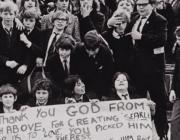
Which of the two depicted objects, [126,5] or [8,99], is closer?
[8,99]

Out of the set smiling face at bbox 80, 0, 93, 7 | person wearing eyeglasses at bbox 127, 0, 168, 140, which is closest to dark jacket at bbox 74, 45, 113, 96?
person wearing eyeglasses at bbox 127, 0, 168, 140

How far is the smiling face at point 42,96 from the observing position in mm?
4551

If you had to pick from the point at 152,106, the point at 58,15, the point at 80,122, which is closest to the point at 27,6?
the point at 58,15

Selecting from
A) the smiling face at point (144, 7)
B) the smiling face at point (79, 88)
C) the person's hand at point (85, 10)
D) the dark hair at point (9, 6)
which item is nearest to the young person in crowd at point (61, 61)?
the smiling face at point (79, 88)

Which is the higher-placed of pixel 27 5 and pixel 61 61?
pixel 27 5

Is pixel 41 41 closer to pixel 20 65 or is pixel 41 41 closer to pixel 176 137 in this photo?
pixel 20 65

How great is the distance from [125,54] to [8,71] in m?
0.97

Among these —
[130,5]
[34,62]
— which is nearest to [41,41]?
[34,62]

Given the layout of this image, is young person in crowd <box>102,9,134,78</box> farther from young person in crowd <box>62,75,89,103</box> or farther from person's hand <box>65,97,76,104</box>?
person's hand <box>65,97,76,104</box>

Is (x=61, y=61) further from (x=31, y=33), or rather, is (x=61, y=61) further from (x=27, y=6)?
(x=27, y=6)

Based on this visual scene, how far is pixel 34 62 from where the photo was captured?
460 cm

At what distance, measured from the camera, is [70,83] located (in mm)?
4609

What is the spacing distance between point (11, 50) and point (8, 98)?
39 cm

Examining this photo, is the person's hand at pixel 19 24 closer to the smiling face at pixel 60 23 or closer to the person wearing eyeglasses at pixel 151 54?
the smiling face at pixel 60 23
